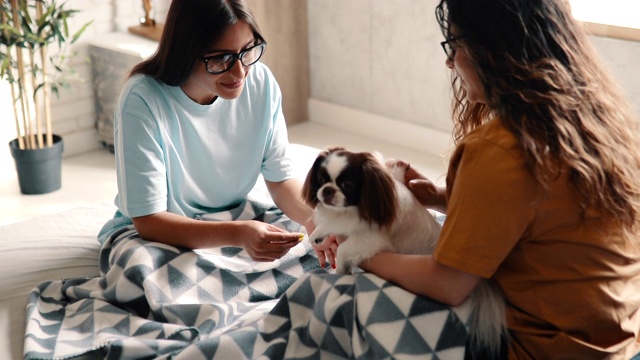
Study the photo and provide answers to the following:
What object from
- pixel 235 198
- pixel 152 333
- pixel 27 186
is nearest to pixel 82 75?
pixel 27 186

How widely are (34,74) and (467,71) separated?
8.09ft

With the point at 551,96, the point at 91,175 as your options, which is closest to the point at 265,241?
the point at 551,96

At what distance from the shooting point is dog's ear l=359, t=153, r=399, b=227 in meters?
1.54

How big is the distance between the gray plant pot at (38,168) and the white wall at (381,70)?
1438mm

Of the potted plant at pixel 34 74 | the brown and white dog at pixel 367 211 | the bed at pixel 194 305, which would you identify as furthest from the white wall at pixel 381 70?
the brown and white dog at pixel 367 211

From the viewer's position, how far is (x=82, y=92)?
406 cm

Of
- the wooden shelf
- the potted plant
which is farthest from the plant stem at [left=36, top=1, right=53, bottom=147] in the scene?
the wooden shelf

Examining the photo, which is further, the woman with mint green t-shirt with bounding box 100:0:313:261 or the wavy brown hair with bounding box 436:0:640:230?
the woman with mint green t-shirt with bounding box 100:0:313:261

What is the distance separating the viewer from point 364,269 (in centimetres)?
161

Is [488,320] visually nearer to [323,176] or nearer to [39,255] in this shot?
[323,176]

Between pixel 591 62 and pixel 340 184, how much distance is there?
50 centimetres

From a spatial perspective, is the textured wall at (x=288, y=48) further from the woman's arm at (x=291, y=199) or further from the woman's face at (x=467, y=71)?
the woman's face at (x=467, y=71)

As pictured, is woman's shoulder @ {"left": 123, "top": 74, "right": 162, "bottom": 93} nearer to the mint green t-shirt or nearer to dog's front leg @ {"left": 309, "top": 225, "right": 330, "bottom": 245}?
the mint green t-shirt

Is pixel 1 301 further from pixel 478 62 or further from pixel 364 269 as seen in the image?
pixel 478 62
